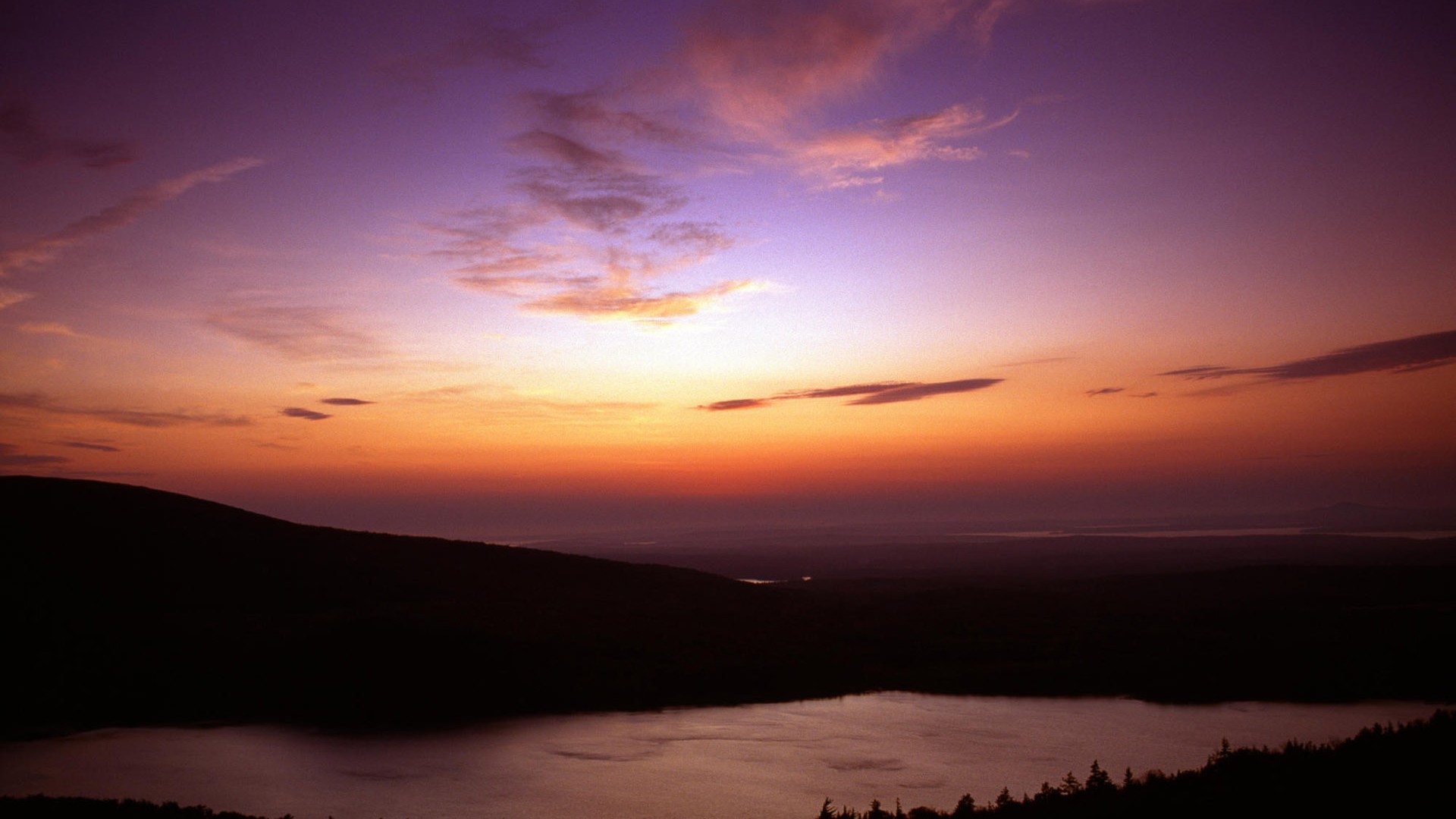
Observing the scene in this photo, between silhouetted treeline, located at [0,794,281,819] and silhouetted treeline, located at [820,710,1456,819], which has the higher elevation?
silhouetted treeline, located at [820,710,1456,819]

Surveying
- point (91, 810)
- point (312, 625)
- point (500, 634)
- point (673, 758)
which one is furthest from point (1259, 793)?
point (312, 625)

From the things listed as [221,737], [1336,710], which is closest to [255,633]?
[221,737]

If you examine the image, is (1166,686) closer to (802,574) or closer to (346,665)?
(346,665)

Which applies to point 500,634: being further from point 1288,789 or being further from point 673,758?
point 1288,789

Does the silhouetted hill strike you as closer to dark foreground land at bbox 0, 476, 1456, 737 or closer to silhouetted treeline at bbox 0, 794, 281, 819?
dark foreground land at bbox 0, 476, 1456, 737

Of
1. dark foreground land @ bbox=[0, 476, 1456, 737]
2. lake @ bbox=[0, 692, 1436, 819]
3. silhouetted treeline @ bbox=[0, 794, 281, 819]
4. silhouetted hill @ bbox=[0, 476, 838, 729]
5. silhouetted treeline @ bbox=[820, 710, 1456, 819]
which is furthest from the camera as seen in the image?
dark foreground land @ bbox=[0, 476, 1456, 737]

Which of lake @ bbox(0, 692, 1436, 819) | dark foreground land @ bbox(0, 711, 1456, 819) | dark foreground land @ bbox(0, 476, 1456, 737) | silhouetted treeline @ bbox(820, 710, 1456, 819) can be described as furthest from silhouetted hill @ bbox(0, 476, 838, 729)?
silhouetted treeline @ bbox(820, 710, 1456, 819)

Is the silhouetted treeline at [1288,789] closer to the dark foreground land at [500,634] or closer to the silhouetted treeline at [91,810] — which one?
the silhouetted treeline at [91,810]
